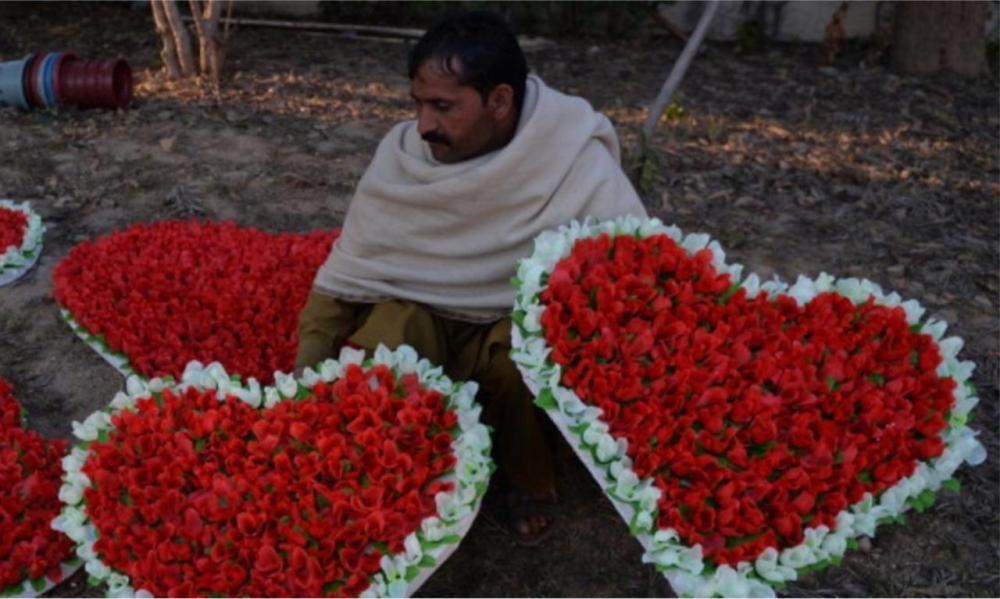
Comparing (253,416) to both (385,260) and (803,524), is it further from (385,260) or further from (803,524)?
(803,524)

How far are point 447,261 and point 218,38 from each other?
4.39 metres

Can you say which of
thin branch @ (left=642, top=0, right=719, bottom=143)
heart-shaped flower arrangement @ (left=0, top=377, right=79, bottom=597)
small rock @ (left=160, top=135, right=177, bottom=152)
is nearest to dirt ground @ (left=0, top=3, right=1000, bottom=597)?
small rock @ (left=160, top=135, right=177, bottom=152)

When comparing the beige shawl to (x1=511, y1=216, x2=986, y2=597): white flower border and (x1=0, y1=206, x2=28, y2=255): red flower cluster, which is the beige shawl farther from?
(x1=0, y1=206, x2=28, y2=255): red flower cluster

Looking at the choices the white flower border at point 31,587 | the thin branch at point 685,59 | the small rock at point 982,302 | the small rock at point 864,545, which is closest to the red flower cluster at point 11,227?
the white flower border at point 31,587

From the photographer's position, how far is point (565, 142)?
297 cm

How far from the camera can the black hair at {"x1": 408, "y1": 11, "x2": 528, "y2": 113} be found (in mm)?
2805

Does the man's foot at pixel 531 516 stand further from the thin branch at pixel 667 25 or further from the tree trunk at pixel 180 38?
the thin branch at pixel 667 25

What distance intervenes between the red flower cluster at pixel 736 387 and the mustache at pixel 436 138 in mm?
478

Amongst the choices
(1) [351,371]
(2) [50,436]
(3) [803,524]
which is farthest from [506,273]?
(2) [50,436]

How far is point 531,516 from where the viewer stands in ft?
10.2

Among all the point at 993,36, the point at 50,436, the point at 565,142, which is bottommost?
the point at 50,436

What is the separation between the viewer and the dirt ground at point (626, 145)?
317cm

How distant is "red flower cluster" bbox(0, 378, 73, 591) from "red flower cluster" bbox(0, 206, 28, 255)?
56.8 inches

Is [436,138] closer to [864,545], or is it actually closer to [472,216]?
[472,216]
